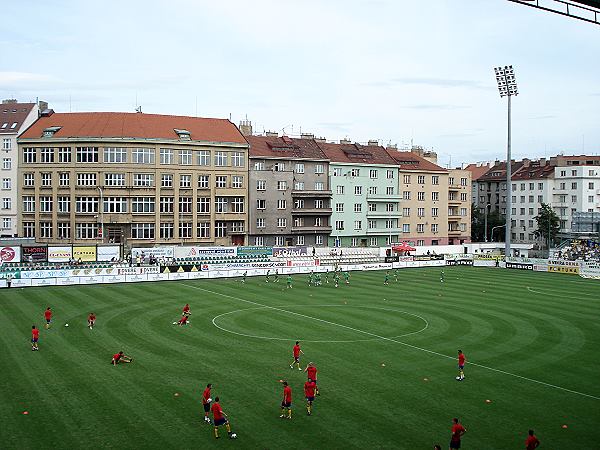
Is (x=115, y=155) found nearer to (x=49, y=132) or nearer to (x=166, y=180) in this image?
(x=166, y=180)

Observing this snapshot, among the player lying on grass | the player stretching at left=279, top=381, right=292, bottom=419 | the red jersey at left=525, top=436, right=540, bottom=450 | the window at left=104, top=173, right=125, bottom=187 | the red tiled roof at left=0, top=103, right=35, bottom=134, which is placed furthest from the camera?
the red tiled roof at left=0, top=103, right=35, bottom=134

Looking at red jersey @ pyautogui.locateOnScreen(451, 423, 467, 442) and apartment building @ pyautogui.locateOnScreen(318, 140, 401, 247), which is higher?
→ apartment building @ pyautogui.locateOnScreen(318, 140, 401, 247)

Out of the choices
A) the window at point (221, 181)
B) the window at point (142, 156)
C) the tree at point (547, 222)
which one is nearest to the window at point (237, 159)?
the window at point (221, 181)

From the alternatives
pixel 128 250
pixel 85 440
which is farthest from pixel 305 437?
pixel 128 250

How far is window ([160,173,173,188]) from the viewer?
93.3 meters

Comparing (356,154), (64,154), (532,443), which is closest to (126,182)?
(64,154)

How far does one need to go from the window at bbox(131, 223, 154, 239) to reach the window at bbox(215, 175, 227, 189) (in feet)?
37.9

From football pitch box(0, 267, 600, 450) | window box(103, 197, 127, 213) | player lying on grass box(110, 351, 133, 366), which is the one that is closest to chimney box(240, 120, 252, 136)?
window box(103, 197, 127, 213)

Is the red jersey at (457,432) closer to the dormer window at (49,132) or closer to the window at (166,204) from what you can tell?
the window at (166,204)

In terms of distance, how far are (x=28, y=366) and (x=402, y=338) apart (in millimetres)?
22607

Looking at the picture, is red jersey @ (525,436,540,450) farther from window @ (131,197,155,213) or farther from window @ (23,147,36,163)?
window @ (23,147,36,163)

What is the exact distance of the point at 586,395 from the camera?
30.3 metres

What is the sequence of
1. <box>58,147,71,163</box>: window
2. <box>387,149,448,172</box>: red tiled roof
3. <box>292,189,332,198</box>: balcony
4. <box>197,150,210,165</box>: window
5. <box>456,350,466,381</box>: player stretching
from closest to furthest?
<box>456,350,466,381</box>: player stretching → <box>58,147,71,163</box>: window → <box>197,150,210,165</box>: window → <box>292,189,332,198</box>: balcony → <box>387,149,448,172</box>: red tiled roof

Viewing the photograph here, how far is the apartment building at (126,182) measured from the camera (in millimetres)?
90875
